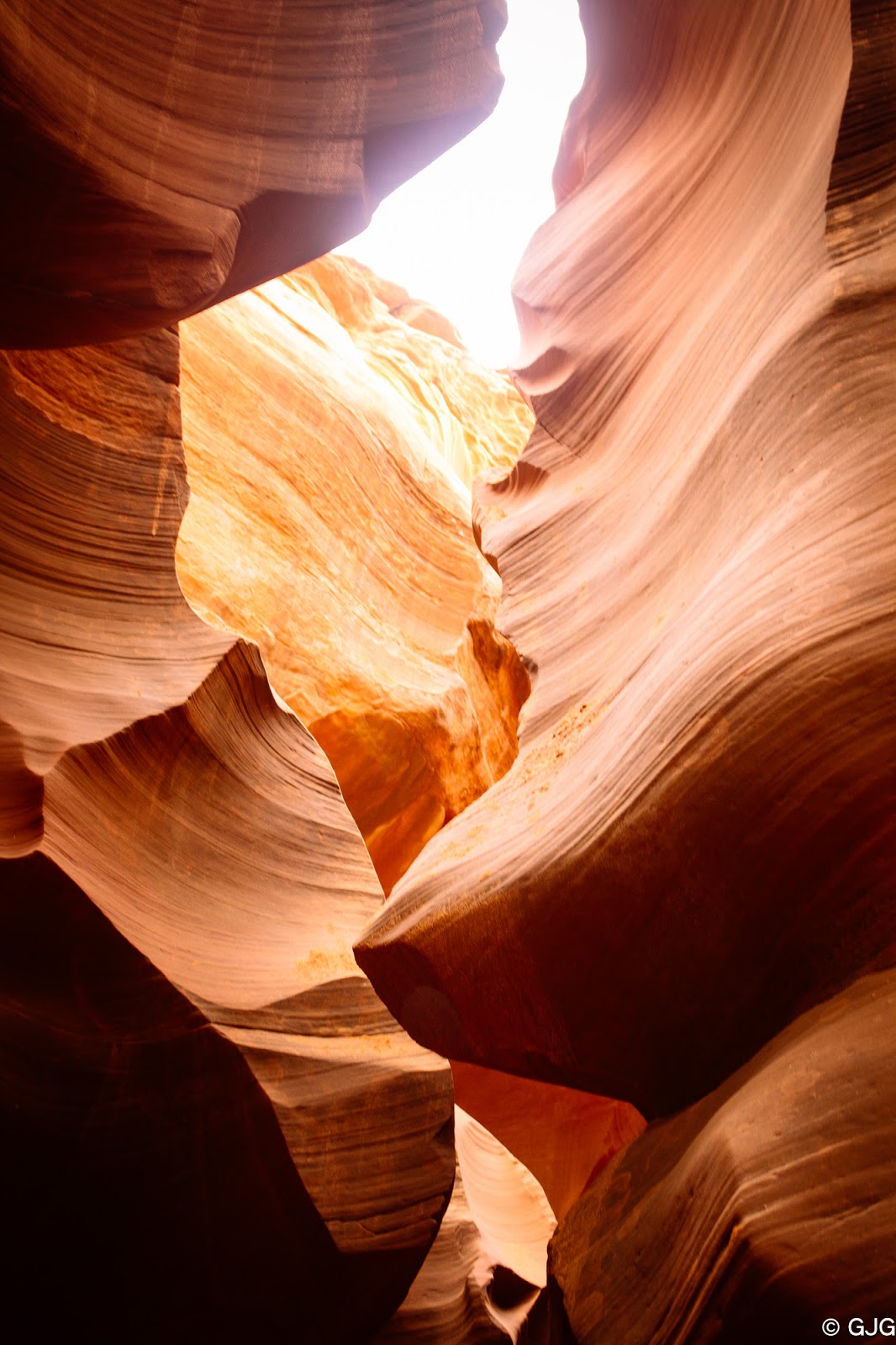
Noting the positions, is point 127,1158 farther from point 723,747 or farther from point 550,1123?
point 550,1123

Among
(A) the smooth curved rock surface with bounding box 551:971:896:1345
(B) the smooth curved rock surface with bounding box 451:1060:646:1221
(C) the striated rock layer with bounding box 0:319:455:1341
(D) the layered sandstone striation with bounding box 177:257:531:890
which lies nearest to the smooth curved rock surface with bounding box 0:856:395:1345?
(C) the striated rock layer with bounding box 0:319:455:1341

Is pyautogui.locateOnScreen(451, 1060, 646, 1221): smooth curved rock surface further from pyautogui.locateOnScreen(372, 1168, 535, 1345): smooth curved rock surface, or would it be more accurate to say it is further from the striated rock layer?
Result: the striated rock layer

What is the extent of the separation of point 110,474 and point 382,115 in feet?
5.76

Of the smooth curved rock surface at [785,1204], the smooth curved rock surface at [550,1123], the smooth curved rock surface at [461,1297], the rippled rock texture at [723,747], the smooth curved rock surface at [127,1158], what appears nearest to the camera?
the smooth curved rock surface at [785,1204]

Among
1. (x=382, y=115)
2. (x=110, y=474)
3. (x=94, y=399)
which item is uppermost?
(x=382, y=115)

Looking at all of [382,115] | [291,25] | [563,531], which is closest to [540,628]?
[563,531]

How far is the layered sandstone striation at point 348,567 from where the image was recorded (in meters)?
6.80

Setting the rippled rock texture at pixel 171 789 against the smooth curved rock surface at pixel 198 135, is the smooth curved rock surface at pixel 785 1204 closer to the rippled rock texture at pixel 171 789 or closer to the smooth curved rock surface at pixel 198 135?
the rippled rock texture at pixel 171 789

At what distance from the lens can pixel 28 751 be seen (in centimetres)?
333

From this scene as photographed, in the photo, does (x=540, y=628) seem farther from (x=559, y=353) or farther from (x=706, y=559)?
(x=559, y=353)

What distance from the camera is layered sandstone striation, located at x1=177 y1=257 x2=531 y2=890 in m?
6.80

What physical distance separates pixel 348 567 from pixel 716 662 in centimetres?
547

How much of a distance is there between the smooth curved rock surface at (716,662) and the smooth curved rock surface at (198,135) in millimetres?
1264

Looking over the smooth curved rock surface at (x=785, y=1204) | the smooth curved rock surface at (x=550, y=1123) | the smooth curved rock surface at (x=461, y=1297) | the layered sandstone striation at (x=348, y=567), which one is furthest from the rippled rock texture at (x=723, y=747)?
the smooth curved rock surface at (x=550, y=1123)
